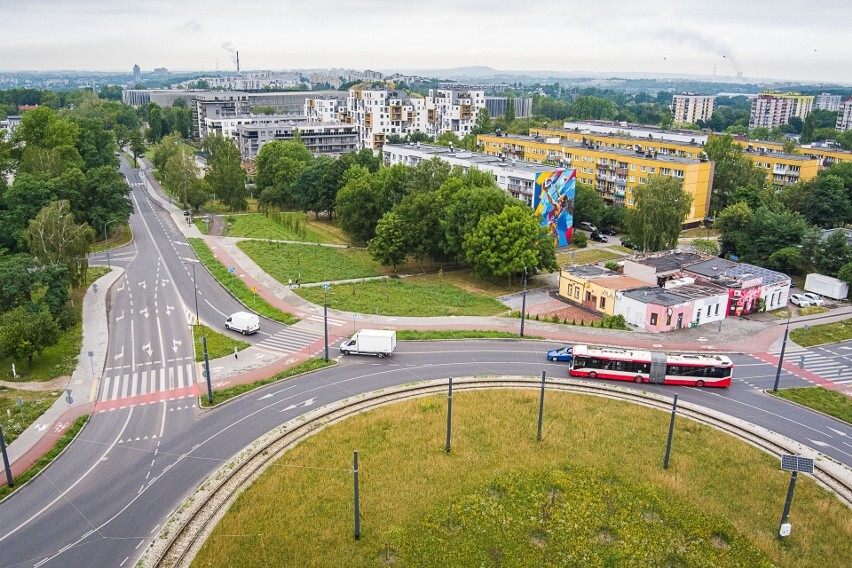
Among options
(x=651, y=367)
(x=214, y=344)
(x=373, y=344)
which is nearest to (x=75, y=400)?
(x=214, y=344)

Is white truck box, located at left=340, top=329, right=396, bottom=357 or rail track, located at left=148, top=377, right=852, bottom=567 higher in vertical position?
white truck box, located at left=340, top=329, right=396, bottom=357

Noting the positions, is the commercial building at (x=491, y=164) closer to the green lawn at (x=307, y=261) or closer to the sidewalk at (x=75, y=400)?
the green lawn at (x=307, y=261)

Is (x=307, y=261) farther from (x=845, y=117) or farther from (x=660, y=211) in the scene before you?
(x=845, y=117)

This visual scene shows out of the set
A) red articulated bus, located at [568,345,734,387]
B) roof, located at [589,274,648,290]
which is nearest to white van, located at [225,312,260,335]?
red articulated bus, located at [568,345,734,387]

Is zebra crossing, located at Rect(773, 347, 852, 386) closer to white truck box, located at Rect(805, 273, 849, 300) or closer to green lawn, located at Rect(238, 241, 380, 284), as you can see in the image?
white truck box, located at Rect(805, 273, 849, 300)

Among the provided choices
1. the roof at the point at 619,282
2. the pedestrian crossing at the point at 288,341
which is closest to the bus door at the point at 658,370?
the roof at the point at 619,282
